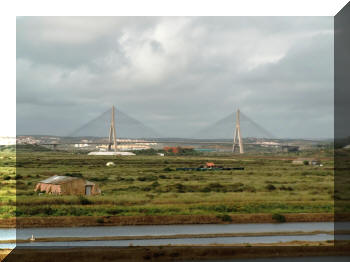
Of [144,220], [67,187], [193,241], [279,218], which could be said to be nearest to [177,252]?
[193,241]

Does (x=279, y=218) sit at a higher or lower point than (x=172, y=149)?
lower

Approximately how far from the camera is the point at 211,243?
562cm

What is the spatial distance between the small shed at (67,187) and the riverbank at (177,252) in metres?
3.84

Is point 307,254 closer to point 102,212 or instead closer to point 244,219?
point 244,219

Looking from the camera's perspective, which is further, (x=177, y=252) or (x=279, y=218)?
(x=279, y=218)

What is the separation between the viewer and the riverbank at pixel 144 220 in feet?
22.8

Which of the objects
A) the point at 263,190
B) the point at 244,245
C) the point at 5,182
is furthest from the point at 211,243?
the point at 5,182

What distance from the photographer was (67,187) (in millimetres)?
9102

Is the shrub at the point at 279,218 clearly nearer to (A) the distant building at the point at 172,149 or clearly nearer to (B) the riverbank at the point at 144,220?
(B) the riverbank at the point at 144,220

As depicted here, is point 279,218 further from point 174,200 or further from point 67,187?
point 67,187

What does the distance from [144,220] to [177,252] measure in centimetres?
209

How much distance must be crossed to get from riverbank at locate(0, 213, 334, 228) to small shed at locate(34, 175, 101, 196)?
80.4 inches

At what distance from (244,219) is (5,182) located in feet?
25.0

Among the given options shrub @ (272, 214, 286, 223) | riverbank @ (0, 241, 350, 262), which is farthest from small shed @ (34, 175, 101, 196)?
shrub @ (272, 214, 286, 223)
